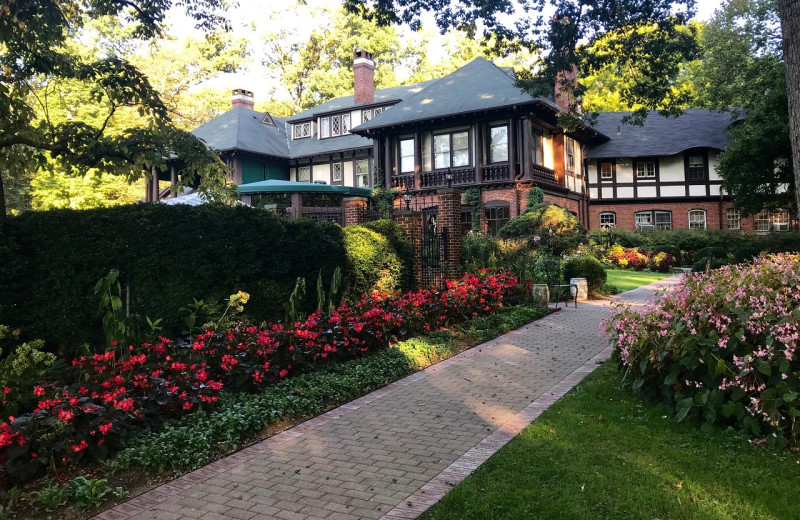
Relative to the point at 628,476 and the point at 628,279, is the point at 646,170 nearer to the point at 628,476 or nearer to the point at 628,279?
the point at 628,279

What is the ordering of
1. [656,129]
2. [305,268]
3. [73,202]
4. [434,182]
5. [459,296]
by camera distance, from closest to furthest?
[305,268] < [459,296] < [434,182] < [73,202] < [656,129]

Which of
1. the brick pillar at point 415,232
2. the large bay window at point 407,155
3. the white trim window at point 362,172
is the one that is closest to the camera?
the brick pillar at point 415,232

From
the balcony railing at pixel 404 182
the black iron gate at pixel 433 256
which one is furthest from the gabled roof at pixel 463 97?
the black iron gate at pixel 433 256

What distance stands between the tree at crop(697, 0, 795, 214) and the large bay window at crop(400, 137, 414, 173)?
41.5ft

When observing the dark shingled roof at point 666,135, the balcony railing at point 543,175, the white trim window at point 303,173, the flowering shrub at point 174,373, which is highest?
the dark shingled roof at point 666,135

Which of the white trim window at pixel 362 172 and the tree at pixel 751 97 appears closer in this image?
the tree at pixel 751 97

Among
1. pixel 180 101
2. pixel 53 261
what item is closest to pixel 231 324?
pixel 53 261

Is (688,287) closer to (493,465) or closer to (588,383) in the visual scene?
(588,383)

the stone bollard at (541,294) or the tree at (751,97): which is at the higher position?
the tree at (751,97)

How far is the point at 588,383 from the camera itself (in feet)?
20.6

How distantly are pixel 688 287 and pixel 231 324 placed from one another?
19.0ft

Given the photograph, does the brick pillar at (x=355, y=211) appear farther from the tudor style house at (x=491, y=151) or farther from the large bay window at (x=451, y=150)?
the large bay window at (x=451, y=150)

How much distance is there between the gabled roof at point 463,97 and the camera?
2264 cm

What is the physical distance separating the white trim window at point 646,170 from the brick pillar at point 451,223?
22.3 m
